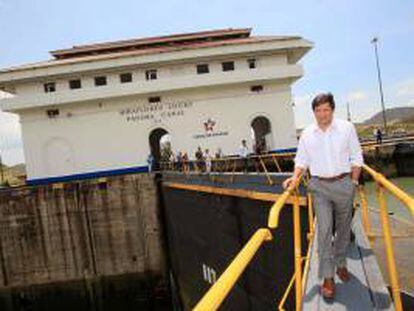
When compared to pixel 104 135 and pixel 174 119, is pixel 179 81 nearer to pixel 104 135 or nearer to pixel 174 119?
pixel 174 119

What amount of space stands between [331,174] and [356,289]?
3.21 ft

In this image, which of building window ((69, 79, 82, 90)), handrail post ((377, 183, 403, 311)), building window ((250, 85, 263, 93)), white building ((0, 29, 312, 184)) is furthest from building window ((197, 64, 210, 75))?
handrail post ((377, 183, 403, 311))

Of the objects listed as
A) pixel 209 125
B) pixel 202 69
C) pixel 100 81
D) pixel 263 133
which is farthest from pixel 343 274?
pixel 263 133

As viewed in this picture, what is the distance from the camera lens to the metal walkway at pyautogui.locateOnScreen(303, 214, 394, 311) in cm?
356

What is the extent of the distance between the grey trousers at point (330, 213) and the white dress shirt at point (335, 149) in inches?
4.0

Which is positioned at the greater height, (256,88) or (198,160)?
(256,88)

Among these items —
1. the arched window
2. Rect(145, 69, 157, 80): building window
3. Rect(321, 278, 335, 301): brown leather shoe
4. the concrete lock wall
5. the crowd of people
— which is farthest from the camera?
the arched window

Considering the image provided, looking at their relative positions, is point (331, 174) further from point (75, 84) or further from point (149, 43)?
point (149, 43)

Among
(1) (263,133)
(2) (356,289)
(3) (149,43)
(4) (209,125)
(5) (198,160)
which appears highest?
(3) (149,43)

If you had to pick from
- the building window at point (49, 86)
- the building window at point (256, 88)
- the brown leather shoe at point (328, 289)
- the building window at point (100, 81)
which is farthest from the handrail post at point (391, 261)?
the building window at point (49, 86)

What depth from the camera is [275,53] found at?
90.0 feet

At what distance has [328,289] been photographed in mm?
3711

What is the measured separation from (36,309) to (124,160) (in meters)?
9.64

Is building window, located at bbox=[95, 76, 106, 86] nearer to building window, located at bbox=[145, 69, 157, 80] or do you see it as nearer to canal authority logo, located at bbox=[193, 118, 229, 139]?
building window, located at bbox=[145, 69, 157, 80]
